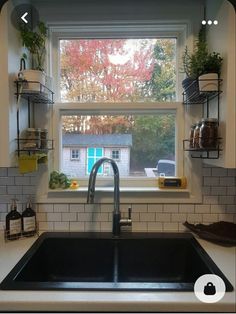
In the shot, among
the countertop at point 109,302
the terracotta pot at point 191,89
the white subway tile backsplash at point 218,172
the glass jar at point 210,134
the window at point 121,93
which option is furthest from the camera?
the window at point 121,93

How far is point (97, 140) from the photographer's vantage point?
1526 millimetres

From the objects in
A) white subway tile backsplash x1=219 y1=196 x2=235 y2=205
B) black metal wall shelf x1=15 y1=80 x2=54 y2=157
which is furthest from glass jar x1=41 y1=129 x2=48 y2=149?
white subway tile backsplash x1=219 y1=196 x2=235 y2=205

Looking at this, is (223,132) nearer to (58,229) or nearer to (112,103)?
(112,103)

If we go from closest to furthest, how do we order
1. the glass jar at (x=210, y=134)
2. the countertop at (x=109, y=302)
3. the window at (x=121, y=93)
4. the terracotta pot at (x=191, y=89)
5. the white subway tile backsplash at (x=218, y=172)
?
the countertop at (x=109, y=302)
the glass jar at (x=210, y=134)
the terracotta pot at (x=191, y=89)
the white subway tile backsplash at (x=218, y=172)
the window at (x=121, y=93)

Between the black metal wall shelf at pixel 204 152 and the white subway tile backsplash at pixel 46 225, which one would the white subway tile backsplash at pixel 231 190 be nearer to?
the black metal wall shelf at pixel 204 152

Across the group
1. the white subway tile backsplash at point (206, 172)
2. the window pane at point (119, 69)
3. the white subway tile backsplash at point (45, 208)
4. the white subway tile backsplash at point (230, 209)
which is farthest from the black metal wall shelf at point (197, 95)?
the white subway tile backsplash at point (45, 208)

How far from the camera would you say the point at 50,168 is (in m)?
1.46

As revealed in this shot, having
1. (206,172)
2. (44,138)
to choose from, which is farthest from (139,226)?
(44,138)

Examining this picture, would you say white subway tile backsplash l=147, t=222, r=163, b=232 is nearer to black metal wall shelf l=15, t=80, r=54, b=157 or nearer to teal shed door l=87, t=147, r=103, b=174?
teal shed door l=87, t=147, r=103, b=174

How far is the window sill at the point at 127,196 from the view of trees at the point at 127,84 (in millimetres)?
173

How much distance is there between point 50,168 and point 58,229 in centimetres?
32

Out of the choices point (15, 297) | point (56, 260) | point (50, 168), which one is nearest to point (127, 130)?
point (50, 168)

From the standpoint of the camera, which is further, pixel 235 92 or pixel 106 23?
pixel 106 23

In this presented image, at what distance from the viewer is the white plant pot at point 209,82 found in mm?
1151
